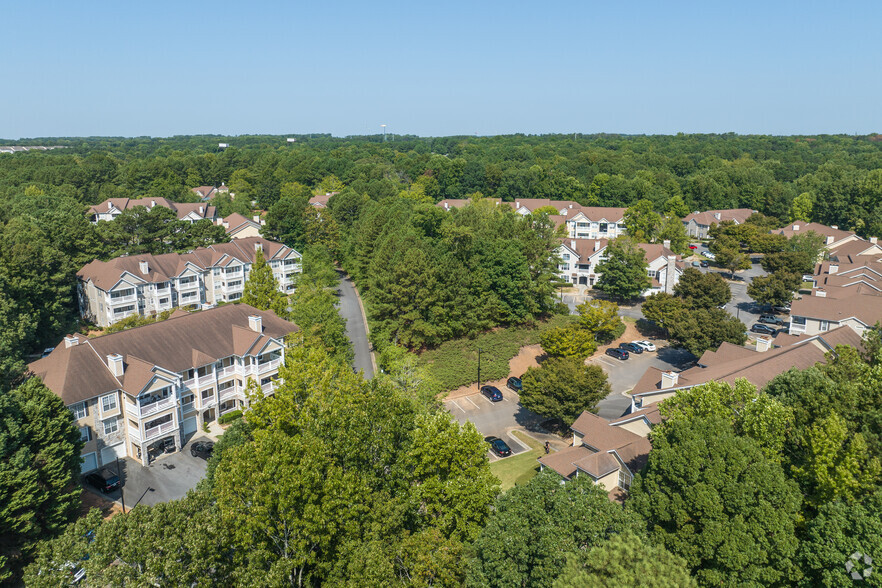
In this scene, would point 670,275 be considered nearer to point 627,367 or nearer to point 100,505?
point 627,367

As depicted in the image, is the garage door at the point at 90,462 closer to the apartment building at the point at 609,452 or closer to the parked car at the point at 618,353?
the apartment building at the point at 609,452

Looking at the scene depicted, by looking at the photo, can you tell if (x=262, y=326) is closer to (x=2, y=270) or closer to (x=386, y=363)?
A: (x=386, y=363)

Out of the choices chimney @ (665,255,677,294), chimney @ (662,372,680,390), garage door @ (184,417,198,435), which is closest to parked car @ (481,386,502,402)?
chimney @ (662,372,680,390)

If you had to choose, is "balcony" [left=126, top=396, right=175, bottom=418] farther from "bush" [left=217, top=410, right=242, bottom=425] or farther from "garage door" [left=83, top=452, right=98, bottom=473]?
"bush" [left=217, top=410, right=242, bottom=425]

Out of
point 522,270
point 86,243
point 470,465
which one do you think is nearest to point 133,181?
point 86,243

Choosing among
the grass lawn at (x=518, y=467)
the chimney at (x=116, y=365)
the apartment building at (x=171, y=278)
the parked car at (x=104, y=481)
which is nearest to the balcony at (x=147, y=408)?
the chimney at (x=116, y=365)

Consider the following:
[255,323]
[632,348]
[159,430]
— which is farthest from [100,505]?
[632,348]
